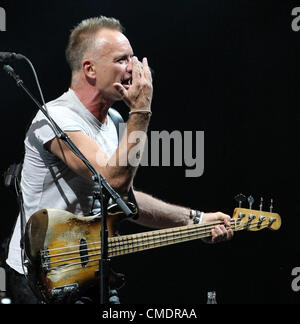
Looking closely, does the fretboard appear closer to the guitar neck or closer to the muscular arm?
the guitar neck

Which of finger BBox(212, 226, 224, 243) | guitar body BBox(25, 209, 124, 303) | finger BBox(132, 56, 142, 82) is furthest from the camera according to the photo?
finger BBox(212, 226, 224, 243)

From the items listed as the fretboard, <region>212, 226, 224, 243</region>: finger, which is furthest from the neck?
<region>212, 226, 224, 243</region>: finger

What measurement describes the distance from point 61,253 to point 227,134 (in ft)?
6.38

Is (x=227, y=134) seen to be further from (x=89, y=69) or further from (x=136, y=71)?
(x=136, y=71)

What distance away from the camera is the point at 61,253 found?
2.08 metres

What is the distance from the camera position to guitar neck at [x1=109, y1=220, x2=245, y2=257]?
2.24 metres

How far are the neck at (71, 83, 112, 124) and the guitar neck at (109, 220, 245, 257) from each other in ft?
1.95

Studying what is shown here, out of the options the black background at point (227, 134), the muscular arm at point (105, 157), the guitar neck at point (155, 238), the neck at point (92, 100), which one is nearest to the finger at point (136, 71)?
the muscular arm at point (105, 157)

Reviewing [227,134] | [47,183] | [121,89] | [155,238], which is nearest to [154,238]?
[155,238]

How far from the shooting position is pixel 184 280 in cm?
371
